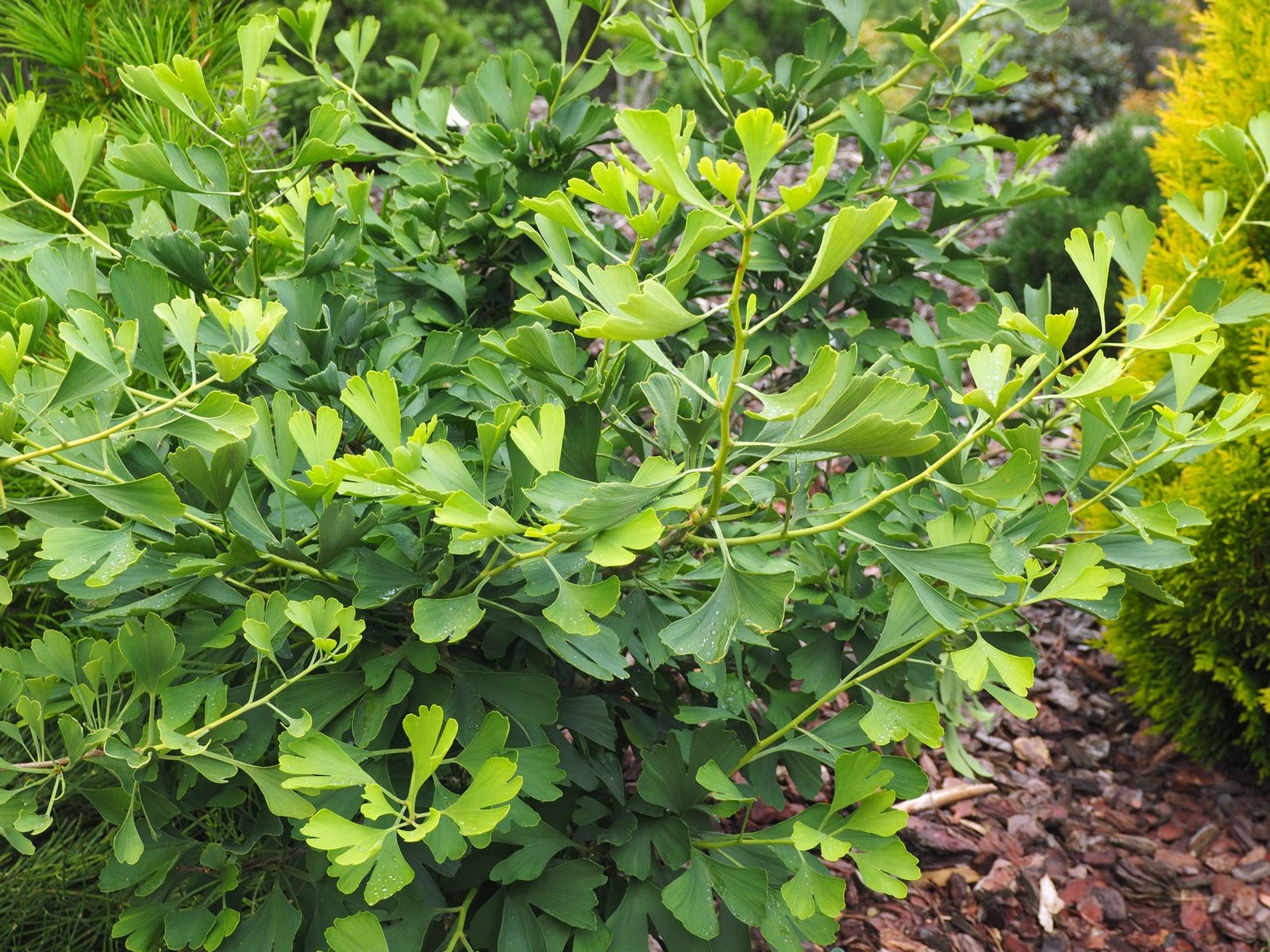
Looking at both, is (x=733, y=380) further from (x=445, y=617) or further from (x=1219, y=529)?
(x=1219, y=529)

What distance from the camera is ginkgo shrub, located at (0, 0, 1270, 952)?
952 mm

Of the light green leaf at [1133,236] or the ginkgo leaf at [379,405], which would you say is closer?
the ginkgo leaf at [379,405]

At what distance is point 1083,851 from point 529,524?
1.91 meters

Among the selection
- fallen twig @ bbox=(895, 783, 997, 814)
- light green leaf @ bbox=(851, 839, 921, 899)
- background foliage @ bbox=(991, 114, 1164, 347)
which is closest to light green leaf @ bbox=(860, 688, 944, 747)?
light green leaf @ bbox=(851, 839, 921, 899)

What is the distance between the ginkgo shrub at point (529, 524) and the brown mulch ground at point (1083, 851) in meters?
0.82

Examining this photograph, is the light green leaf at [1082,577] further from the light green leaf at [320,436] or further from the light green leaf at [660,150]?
the light green leaf at [320,436]

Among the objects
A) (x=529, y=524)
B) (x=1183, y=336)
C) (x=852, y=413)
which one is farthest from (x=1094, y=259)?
(x=529, y=524)

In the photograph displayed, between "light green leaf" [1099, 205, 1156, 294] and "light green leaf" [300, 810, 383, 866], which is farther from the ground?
"light green leaf" [1099, 205, 1156, 294]

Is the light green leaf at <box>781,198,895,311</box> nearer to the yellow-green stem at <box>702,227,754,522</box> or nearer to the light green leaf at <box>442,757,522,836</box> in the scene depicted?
the yellow-green stem at <box>702,227,754,522</box>

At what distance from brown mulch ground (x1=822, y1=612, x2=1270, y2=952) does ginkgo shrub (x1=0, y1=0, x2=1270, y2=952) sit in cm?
82

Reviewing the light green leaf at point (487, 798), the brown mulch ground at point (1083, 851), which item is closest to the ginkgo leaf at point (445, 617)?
the light green leaf at point (487, 798)

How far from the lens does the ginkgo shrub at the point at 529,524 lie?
95 cm

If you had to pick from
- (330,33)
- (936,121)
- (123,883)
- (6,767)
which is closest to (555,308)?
(6,767)

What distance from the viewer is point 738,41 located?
10062 millimetres
